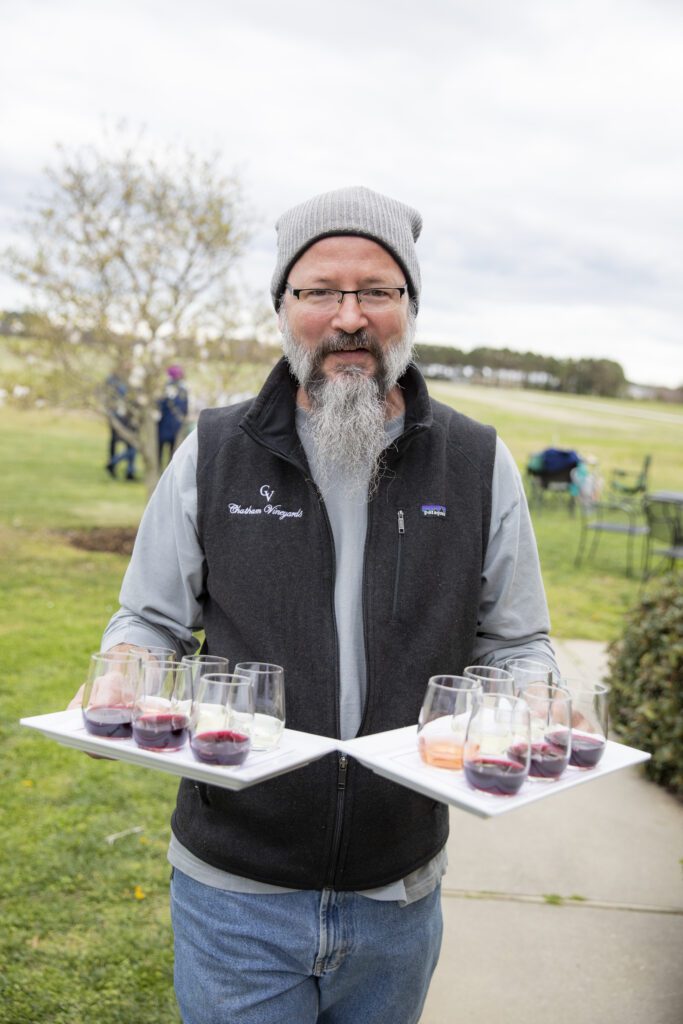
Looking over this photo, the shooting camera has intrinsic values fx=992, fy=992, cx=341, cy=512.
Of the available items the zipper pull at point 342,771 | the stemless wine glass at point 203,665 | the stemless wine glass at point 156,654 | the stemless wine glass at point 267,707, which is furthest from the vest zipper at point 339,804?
the stemless wine glass at point 156,654

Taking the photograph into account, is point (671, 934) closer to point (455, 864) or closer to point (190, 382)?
point (455, 864)

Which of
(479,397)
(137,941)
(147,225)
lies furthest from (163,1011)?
(479,397)

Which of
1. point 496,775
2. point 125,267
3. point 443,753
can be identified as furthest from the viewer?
point 125,267

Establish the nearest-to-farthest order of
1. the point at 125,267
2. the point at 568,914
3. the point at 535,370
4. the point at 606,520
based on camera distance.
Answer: the point at 568,914
the point at 125,267
the point at 606,520
the point at 535,370

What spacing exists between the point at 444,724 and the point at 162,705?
56cm

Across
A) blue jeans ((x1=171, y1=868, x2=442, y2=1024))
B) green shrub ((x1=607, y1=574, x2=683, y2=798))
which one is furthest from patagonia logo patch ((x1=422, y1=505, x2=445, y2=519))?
green shrub ((x1=607, y1=574, x2=683, y2=798))

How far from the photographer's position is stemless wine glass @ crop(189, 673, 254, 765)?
1861mm

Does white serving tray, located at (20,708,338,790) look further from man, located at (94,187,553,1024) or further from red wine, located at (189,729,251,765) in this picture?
man, located at (94,187,553,1024)

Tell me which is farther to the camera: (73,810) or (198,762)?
(73,810)

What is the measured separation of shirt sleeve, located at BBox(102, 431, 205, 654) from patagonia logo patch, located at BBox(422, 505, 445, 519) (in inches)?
21.2

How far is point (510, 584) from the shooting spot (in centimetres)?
239

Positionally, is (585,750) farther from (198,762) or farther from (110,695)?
(110,695)

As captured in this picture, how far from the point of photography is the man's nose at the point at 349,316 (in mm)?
2303

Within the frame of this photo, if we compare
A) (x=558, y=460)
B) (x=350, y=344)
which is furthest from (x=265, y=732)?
(x=558, y=460)
